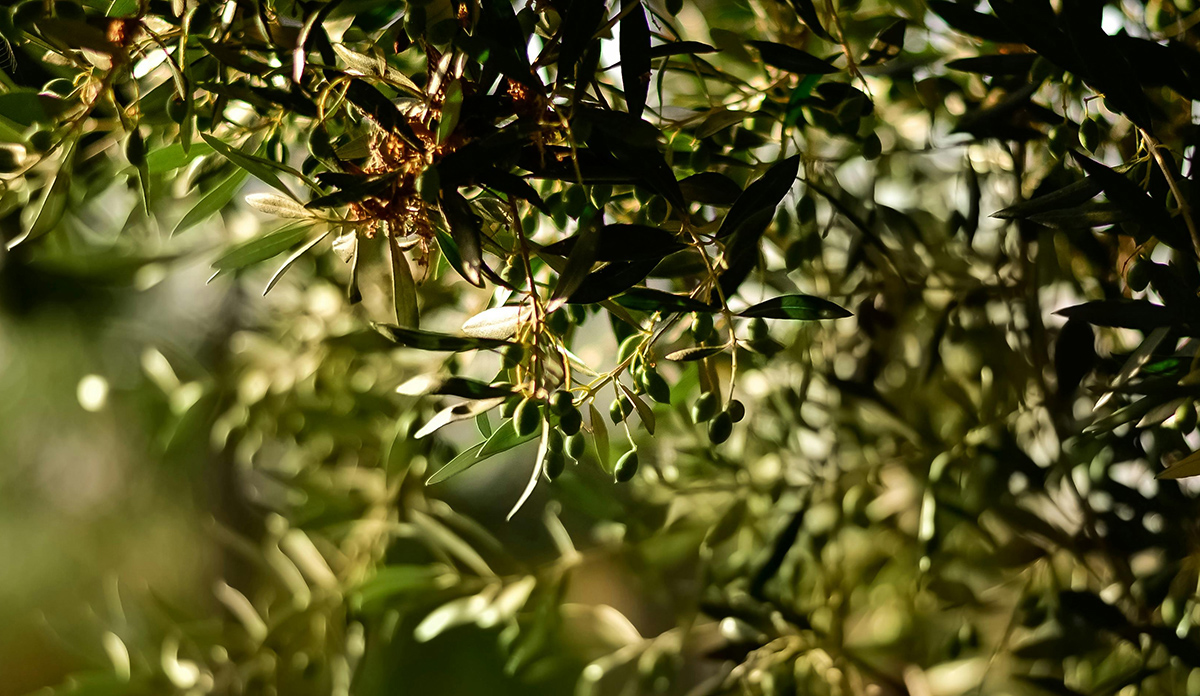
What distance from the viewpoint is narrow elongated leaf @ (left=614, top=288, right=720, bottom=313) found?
0.29 metres

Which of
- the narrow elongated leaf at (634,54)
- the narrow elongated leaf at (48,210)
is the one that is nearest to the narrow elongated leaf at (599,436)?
the narrow elongated leaf at (634,54)

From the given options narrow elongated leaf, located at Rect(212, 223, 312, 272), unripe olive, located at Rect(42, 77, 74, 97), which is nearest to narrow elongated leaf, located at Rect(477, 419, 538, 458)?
narrow elongated leaf, located at Rect(212, 223, 312, 272)

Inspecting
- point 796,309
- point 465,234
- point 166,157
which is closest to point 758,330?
point 796,309

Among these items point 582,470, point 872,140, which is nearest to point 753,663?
point 582,470

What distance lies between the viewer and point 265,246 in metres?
0.34

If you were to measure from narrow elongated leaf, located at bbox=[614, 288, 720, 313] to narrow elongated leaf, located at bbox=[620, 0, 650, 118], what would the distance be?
61 millimetres

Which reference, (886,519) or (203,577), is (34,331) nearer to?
(203,577)

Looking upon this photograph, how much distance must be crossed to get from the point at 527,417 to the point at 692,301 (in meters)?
0.07

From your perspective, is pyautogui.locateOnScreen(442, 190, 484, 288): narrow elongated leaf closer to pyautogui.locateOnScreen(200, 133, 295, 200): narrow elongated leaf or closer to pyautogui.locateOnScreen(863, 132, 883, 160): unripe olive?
pyautogui.locateOnScreen(200, 133, 295, 200): narrow elongated leaf

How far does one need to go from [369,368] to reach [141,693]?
311 mm

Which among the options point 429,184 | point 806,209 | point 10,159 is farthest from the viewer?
point 806,209

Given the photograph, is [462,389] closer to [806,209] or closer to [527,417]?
[527,417]

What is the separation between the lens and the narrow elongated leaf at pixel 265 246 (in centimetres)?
34

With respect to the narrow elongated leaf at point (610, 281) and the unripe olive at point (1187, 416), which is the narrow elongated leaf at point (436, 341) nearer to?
the narrow elongated leaf at point (610, 281)
